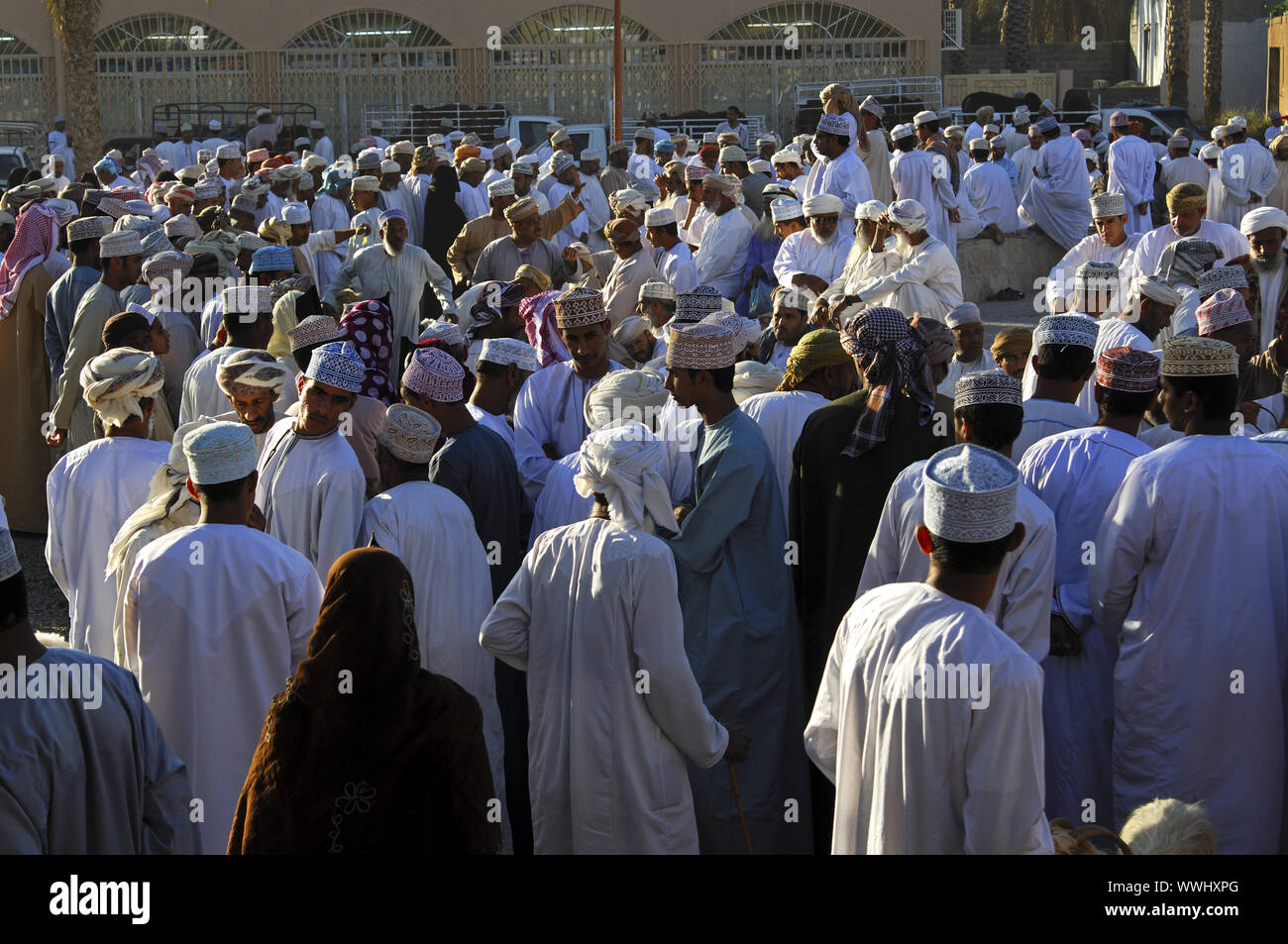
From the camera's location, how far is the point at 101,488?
4840mm

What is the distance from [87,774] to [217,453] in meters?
1.03

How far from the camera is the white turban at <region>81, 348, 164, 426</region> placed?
193 inches

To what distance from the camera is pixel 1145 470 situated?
158 inches

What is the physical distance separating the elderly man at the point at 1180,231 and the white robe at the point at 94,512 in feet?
18.0

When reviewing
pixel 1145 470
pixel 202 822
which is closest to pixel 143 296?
pixel 202 822

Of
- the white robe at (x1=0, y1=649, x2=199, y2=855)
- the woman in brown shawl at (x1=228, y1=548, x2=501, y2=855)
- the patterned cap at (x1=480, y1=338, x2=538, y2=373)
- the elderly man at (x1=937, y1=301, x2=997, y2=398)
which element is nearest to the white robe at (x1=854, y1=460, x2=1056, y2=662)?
the woman in brown shawl at (x1=228, y1=548, x2=501, y2=855)

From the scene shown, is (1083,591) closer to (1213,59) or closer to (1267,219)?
(1267,219)

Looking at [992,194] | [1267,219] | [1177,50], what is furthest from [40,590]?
[1177,50]

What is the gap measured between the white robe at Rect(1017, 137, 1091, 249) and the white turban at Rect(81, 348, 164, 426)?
1294cm

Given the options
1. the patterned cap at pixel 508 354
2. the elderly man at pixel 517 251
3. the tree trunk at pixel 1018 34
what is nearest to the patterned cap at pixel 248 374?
the patterned cap at pixel 508 354

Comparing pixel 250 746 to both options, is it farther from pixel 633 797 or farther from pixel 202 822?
pixel 633 797

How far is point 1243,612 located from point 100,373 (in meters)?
3.71

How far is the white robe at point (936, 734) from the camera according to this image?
2770mm

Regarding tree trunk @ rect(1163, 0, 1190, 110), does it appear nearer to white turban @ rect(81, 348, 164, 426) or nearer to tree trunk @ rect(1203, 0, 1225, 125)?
tree trunk @ rect(1203, 0, 1225, 125)
